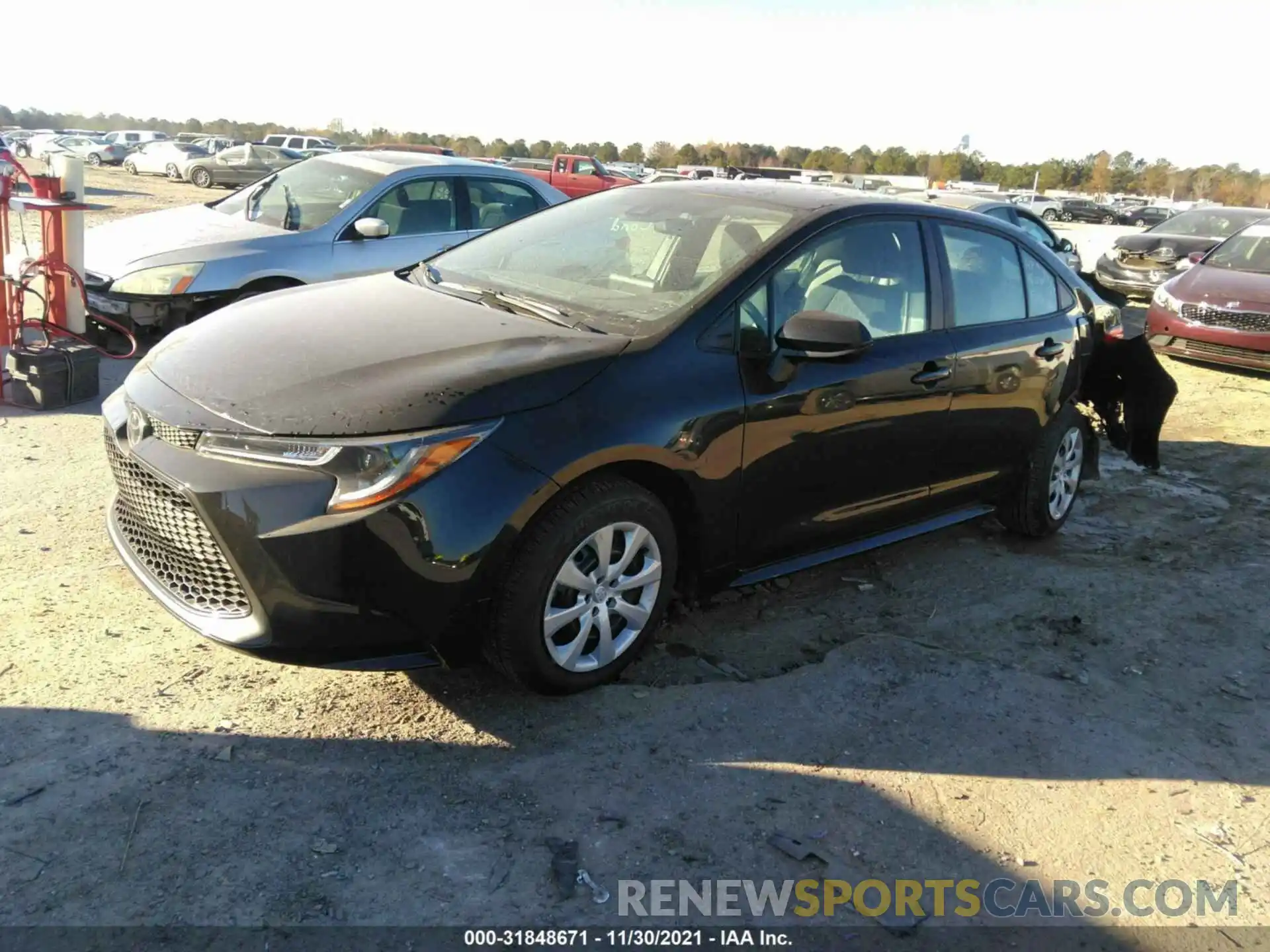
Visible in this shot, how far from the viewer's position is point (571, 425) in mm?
3062

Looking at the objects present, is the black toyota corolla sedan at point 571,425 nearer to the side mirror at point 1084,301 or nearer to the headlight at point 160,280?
the side mirror at point 1084,301

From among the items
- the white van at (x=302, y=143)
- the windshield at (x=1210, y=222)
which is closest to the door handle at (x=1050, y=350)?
the windshield at (x=1210, y=222)

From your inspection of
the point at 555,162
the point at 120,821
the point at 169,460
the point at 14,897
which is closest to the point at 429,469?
the point at 169,460

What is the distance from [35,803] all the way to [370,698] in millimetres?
997

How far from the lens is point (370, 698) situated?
3.32 m

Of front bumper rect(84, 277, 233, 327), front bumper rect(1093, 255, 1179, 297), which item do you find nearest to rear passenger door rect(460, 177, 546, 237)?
front bumper rect(84, 277, 233, 327)

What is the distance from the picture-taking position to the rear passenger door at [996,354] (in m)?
4.48

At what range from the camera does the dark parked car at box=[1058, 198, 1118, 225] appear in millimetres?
47250

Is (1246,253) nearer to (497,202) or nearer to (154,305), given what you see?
(497,202)

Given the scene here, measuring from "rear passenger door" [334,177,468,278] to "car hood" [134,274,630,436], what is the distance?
3.63 metres

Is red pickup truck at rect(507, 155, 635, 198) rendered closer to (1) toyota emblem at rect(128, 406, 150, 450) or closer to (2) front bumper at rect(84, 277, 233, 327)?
(2) front bumper at rect(84, 277, 233, 327)

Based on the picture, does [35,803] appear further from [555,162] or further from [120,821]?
[555,162]

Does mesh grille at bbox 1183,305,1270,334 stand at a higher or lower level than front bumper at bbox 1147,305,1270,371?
higher

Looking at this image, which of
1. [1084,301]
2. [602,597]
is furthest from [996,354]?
[602,597]
